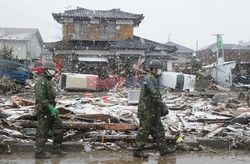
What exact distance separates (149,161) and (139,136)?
0.50m

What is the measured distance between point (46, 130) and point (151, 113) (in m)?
2.03

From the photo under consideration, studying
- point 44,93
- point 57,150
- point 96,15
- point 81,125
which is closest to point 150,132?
point 81,125

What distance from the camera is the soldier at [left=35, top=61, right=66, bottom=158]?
204 inches

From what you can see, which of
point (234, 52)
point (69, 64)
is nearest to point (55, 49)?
point (69, 64)

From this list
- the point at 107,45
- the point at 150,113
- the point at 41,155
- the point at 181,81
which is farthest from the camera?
the point at 107,45

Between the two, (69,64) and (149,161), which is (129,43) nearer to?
(69,64)

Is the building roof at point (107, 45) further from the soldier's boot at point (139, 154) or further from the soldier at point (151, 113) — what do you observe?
the soldier's boot at point (139, 154)

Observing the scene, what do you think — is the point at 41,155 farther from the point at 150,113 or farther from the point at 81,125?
the point at 150,113

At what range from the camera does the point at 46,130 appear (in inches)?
209

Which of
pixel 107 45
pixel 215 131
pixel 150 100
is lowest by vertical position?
pixel 215 131

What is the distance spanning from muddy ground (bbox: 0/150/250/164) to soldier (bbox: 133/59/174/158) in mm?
180

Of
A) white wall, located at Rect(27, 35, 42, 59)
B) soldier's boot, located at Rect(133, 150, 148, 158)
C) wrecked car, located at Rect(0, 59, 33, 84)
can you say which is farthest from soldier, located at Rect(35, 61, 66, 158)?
white wall, located at Rect(27, 35, 42, 59)

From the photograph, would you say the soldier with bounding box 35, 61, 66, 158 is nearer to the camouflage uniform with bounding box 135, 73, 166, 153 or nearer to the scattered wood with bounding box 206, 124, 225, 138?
the camouflage uniform with bounding box 135, 73, 166, 153

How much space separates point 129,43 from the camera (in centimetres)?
2670
